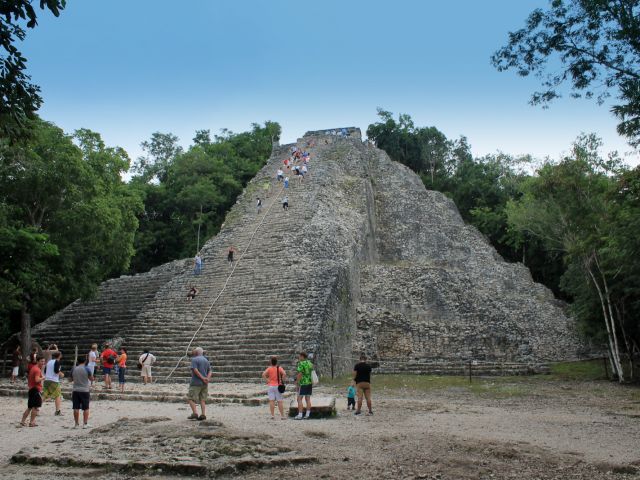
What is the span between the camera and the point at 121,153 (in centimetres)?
2034

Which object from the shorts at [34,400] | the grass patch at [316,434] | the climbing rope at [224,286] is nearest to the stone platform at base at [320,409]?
the grass patch at [316,434]

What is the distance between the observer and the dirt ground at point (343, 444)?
20.4 ft

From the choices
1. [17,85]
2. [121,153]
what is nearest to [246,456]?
[17,85]

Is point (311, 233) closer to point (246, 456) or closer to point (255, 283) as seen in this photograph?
point (255, 283)

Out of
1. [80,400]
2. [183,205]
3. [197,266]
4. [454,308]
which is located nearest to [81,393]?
[80,400]

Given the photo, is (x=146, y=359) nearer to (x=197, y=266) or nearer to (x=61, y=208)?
(x=61, y=208)

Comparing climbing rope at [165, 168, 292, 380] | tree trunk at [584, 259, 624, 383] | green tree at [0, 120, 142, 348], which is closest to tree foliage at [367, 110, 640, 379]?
tree trunk at [584, 259, 624, 383]

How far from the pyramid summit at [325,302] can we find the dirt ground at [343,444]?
5851mm

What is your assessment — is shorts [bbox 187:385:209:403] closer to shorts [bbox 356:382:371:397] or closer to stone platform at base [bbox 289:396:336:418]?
stone platform at base [bbox 289:396:336:418]

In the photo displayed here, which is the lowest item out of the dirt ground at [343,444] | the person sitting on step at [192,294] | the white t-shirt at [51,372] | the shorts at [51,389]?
the dirt ground at [343,444]

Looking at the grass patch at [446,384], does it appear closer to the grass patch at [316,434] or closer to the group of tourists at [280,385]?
the group of tourists at [280,385]

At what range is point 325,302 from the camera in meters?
17.8

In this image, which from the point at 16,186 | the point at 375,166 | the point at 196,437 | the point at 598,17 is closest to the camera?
the point at 196,437

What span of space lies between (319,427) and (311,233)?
14717 mm
